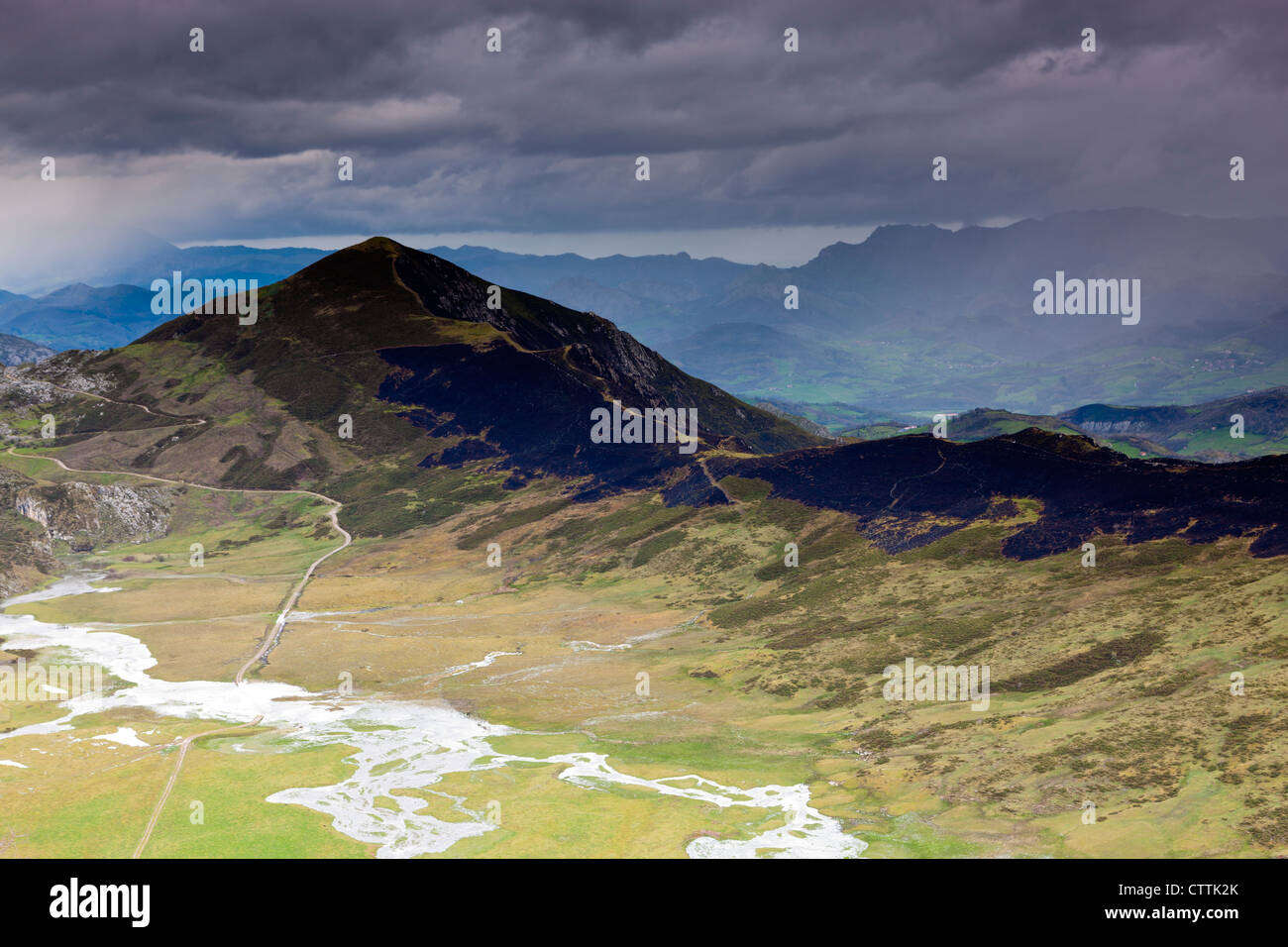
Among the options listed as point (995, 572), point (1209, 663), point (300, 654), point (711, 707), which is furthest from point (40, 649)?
point (1209, 663)

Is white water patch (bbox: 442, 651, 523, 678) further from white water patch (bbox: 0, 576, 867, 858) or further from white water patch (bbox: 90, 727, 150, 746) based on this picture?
white water patch (bbox: 90, 727, 150, 746)

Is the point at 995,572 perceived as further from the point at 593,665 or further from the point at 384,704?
the point at 384,704

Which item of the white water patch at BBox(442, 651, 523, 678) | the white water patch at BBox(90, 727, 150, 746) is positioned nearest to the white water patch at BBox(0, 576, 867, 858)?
the white water patch at BBox(442, 651, 523, 678)

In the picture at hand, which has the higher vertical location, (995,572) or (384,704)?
(995,572)

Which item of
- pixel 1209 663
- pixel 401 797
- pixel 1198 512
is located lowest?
pixel 401 797

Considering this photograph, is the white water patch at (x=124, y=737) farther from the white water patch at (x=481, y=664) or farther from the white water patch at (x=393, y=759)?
the white water patch at (x=481, y=664)

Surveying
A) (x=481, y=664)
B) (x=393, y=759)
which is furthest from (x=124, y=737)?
(x=481, y=664)
